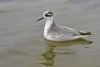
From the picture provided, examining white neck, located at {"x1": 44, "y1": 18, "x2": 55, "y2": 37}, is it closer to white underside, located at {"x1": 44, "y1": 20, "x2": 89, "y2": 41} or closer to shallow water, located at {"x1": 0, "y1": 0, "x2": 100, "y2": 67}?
white underside, located at {"x1": 44, "y1": 20, "x2": 89, "y2": 41}

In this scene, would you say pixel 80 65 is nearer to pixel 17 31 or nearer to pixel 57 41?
pixel 57 41

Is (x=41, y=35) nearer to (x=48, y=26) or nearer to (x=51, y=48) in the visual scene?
(x=48, y=26)

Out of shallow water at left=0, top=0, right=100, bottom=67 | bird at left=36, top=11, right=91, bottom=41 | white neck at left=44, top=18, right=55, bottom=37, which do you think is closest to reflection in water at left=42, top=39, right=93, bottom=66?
shallow water at left=0, top=0, right=100, bottom=67

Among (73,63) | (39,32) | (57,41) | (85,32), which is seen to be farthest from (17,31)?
(73,63)

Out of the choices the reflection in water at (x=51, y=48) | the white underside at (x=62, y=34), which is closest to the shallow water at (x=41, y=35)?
the reflection in water at (x=51, y=48)

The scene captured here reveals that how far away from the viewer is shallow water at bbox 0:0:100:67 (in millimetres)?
7758

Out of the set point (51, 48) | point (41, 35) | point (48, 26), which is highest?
point (48, 26)

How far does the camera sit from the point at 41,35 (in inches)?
372

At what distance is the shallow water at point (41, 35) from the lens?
776 cm

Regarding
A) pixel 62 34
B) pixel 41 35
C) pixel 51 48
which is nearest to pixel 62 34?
pixel 62 34

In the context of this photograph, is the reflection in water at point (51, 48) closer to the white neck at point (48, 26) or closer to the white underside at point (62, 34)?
the white underside at point (62, 34)

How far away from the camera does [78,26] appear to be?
9.96 m

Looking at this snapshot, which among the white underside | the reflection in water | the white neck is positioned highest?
the white neck

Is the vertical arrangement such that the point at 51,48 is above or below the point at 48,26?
below
